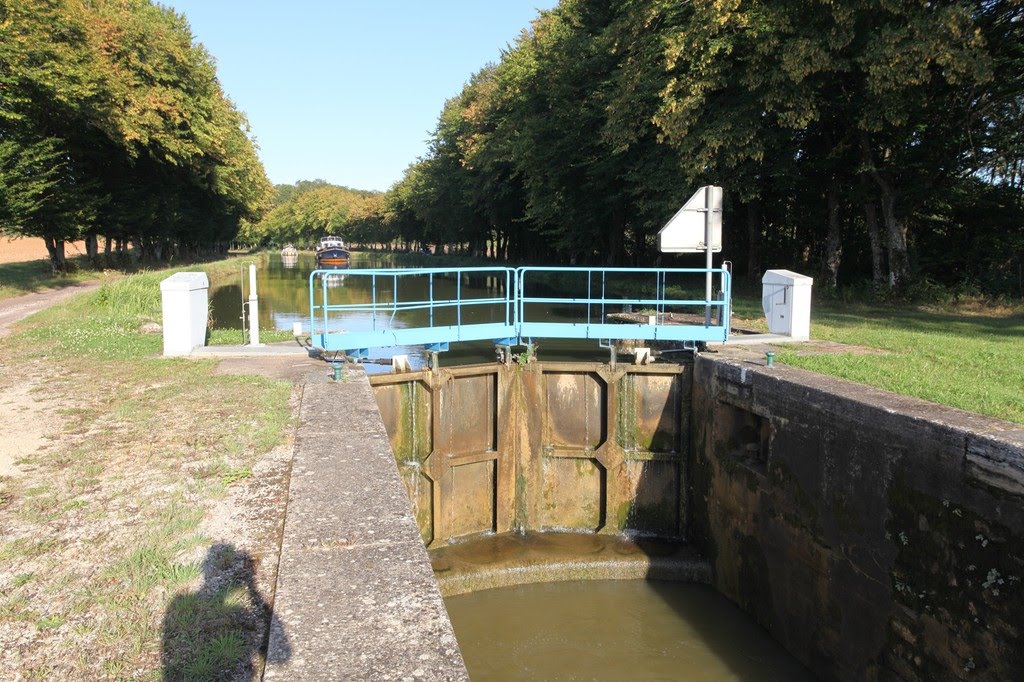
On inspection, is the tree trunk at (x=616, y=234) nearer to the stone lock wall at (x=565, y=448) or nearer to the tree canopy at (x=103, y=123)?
the tree canopy at (x=103, y=123)

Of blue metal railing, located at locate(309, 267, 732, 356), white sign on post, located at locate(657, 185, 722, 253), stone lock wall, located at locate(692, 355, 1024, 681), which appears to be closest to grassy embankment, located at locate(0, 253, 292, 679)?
blue metal railing, located at locate(309, 267, 732, 356)

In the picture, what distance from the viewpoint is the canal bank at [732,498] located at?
179 inches

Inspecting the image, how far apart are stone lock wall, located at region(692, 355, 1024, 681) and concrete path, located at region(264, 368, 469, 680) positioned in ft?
13.1

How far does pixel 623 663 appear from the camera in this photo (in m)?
6.97

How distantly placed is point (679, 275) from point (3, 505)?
27566mm

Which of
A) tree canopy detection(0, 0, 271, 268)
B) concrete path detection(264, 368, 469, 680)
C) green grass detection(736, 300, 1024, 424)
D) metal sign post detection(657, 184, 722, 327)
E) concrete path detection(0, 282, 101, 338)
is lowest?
concrete path detection(264, 368, 469, 680)

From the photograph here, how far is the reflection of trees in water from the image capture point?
2.73 m

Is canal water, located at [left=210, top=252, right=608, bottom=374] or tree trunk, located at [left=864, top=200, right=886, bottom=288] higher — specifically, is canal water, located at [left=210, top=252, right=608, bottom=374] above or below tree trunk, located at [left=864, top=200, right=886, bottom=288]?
below

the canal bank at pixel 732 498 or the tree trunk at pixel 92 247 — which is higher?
the tree trunk at pixel 92 247

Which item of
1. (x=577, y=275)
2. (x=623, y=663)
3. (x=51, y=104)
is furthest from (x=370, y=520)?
(x=577, y=275)

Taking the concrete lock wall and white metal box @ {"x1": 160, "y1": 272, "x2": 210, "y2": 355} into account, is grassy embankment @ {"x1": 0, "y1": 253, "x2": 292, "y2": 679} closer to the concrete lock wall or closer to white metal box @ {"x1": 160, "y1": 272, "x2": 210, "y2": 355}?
white metal box @ {"x1": 160, "y1": 272, "x2": 210, "y2": 355}

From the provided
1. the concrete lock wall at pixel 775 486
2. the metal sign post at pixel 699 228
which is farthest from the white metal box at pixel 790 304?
the concrete lock wall at pixel 775 486

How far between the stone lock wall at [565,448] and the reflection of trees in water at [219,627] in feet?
20.1

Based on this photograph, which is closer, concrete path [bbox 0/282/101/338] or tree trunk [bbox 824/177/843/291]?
concrete path [bbox 0/282/101/338]
